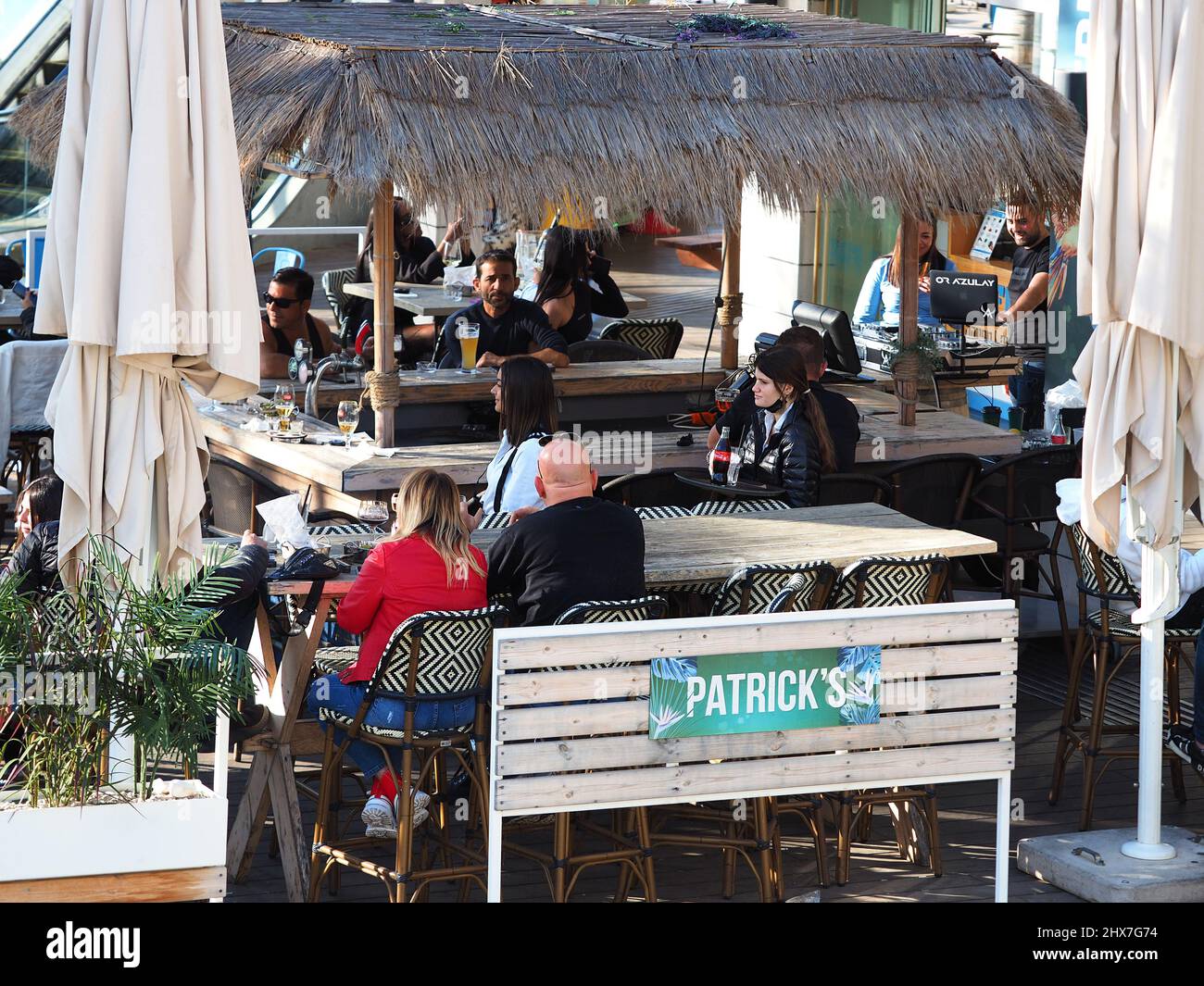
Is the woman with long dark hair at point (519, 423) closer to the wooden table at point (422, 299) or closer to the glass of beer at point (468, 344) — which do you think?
the glass of beer at point (468, 344)

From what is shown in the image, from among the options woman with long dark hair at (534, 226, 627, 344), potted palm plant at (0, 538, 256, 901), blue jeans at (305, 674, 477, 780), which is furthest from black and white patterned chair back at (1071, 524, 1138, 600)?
woman with long dark hair at (534, 226, 627, 344)

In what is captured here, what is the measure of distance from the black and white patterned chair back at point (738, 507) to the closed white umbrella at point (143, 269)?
274cm

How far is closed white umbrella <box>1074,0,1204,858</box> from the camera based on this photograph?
5453 mm

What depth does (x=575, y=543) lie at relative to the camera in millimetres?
5961

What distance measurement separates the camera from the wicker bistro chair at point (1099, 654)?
6629 millimetres

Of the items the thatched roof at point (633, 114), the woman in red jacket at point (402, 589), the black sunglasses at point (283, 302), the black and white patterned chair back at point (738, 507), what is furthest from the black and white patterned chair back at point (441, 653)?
the black sunglasses at point (283, 302)

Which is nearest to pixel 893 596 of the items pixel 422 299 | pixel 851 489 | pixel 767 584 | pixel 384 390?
pixel 767 584

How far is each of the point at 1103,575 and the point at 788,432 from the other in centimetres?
188

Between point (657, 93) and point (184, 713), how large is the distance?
5.16 m

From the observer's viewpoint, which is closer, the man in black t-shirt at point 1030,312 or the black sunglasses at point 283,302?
the black sunglasses at point 283,302

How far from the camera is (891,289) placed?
41.3 ft

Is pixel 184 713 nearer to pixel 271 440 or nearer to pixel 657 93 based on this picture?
pixel 271 440

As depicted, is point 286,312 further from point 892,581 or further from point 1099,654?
point 1099,654
